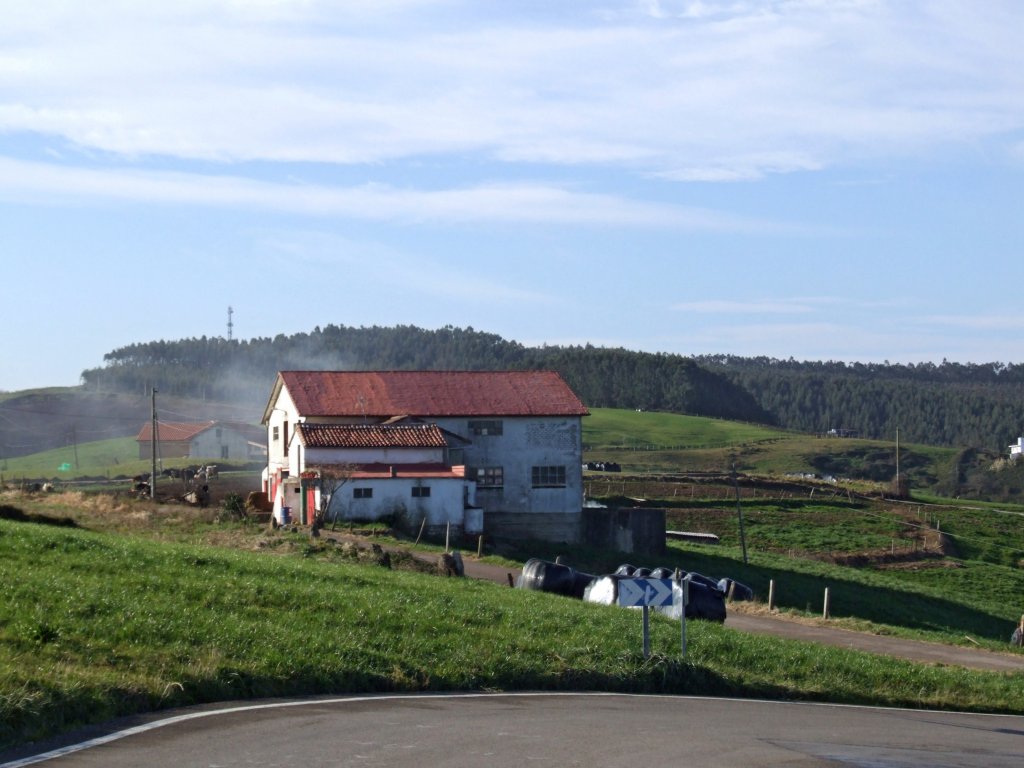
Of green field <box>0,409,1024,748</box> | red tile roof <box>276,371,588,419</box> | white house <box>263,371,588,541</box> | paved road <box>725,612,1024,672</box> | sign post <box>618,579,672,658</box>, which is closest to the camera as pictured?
green field <box>0,409,1024,748</box>

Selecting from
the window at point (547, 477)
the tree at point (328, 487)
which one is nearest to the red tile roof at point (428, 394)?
the window at point (547, 477)

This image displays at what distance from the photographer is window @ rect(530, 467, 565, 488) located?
2101 inches

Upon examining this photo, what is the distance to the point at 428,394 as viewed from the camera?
181ft

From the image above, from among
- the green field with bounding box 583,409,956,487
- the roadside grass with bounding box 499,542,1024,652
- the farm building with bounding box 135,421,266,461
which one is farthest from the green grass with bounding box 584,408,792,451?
the roadside grass with bounding box 499,542,1024,652

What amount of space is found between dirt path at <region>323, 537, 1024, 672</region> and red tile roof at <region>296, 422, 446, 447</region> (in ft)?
54.6

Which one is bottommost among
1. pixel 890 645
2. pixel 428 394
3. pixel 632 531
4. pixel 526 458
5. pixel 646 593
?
pixel 890 645

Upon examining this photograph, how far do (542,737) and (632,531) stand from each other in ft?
131

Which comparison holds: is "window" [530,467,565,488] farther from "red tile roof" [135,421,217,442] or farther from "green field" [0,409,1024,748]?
"red tile roof" [135,421,217,442]

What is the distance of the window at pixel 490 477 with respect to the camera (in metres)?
53.0

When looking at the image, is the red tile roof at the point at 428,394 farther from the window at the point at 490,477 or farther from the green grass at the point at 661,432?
→ the green grass at the point at 661,432

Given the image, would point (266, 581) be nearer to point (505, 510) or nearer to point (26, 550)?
point (26, 550)

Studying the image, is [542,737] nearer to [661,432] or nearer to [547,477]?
[547,477]

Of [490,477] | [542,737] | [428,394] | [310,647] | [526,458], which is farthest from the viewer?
[428,394]

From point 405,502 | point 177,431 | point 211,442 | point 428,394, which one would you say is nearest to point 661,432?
point 211,442
